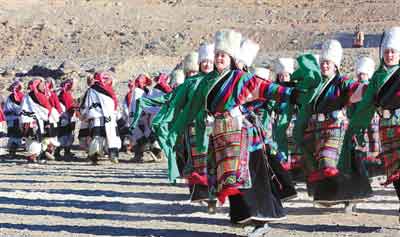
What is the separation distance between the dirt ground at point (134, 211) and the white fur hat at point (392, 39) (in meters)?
1.62

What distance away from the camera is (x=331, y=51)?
944 centimetres

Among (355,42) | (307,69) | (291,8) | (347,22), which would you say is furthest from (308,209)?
(291,8)

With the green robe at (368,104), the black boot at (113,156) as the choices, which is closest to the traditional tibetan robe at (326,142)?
the green robe at (368,104)

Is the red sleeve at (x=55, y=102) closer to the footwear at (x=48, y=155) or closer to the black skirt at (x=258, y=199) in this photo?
the footwear at (x=48, y=155)

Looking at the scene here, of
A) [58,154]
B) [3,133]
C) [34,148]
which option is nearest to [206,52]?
[34,148]

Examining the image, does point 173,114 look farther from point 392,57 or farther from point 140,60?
point 140,60

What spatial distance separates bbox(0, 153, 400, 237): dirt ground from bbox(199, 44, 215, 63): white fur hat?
156 centimetres

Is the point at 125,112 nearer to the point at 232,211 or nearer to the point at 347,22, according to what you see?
the point at 232,211

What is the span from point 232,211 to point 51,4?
1960 inches

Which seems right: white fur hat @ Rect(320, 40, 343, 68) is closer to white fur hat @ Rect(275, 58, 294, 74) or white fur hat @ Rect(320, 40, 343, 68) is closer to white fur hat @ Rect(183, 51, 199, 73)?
white fur hat @ Rect(183, 51, 199, 73)

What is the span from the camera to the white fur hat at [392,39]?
8430 mm

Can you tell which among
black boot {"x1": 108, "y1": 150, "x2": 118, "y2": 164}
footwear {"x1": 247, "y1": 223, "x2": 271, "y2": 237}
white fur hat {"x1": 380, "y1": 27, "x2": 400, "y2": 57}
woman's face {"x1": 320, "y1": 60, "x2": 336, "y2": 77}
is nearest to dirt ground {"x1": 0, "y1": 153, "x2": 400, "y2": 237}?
footwear {"x1": 247, "y1": 223, "x2": 271, "y2": 237}

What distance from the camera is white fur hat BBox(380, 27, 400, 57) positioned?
27.7 ft

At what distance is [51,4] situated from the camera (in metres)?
56.5
